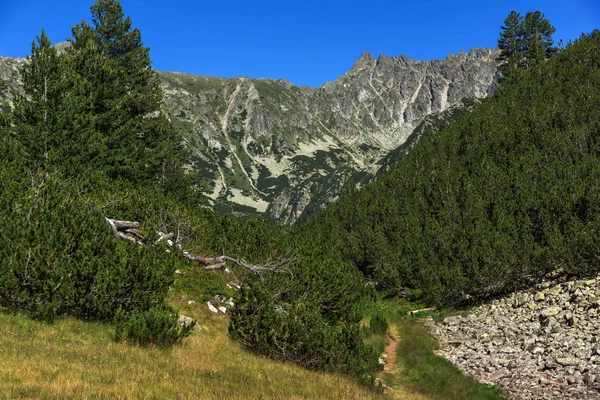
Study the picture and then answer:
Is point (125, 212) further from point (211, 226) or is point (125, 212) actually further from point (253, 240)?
point (253, 240)

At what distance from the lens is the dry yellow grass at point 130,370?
6.37m

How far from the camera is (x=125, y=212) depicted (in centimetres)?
2003

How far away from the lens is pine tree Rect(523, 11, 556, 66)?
67.9m

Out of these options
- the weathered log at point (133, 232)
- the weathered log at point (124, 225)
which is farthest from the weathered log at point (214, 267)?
the weathered log at point (124, 225)

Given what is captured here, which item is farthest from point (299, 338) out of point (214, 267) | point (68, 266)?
point (214, 267)

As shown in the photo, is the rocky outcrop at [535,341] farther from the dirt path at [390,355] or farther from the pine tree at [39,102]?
the pine tree at [39,102]

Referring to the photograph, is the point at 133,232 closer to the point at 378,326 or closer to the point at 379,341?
the point at 379,341

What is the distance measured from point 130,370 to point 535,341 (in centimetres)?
1425

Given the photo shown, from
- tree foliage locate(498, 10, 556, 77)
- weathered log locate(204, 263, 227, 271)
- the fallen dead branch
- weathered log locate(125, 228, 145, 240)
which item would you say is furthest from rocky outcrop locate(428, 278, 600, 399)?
tree foliage locate(498, 10, 556, 77)

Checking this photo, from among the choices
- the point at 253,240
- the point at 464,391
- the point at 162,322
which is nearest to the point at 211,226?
the point at 253,240

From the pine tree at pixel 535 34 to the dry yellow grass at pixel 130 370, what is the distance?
245ft

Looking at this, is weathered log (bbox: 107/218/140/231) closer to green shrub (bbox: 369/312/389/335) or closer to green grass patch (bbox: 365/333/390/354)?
green grass patch (bbox: 365/333/390/354)

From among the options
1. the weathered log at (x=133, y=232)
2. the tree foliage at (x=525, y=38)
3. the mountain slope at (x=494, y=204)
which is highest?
the tree foliage at (x=525, y=38)

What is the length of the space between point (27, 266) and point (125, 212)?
1051 centimetres
